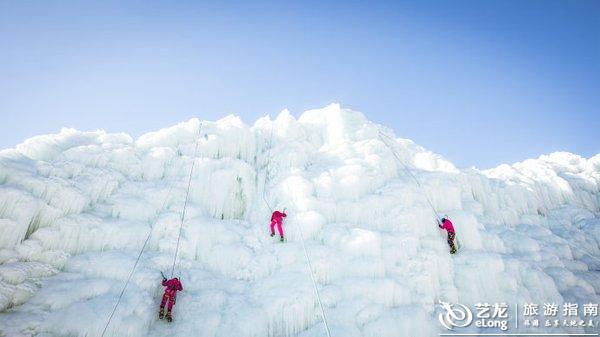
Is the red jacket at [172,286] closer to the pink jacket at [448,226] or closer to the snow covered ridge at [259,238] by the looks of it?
the snow covered ridge at [259,238]

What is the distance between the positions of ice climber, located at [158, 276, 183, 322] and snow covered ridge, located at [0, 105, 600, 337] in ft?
0.65

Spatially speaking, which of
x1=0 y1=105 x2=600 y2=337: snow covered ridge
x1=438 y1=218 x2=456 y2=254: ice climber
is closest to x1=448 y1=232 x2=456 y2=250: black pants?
x1=438 y1=218 x2=456 y2=254: ice climber

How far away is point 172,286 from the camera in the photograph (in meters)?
7.80

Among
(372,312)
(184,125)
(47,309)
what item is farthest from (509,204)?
(47,309)

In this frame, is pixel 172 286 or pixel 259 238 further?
pixel 259 238

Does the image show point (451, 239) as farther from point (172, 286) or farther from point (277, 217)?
point (172, 286)

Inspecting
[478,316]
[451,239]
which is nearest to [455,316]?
[478,316]

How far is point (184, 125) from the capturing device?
565 inches

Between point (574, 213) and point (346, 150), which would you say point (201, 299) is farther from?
point (574, 213)

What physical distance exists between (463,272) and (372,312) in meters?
3.26

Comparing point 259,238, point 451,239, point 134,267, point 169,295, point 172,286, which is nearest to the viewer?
point 169,295

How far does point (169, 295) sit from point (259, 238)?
340 cm

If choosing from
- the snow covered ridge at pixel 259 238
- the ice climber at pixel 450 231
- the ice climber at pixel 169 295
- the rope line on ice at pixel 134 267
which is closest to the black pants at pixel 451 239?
the ice climber at pixel 450 231

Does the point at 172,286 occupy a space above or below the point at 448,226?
below
